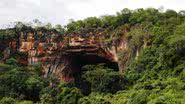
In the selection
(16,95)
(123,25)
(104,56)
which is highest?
(123,25)

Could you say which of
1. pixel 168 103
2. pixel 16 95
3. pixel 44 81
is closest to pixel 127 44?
pixel 44 81

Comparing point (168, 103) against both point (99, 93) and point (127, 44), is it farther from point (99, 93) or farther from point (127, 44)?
point (127, 44)

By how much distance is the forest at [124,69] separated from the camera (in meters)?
22.1

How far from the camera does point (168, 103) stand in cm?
1894

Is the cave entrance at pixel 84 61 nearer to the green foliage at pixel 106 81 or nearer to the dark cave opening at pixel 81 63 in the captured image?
the dark cave opening at pixel 81 63

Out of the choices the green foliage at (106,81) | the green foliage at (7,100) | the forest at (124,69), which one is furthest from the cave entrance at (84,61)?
the green foliage at (7,100)

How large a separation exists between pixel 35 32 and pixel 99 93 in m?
8.57

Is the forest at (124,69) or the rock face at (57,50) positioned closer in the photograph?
the forest at (124,69)

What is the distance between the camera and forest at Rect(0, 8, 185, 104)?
22.1m

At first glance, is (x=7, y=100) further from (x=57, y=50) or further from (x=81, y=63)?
(x=81, y=63)

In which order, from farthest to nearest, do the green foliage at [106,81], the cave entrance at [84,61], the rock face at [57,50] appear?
1. the cave entrance at [84,61]
2. the rock face at [57,50]
3. the green foliage at [106,81]

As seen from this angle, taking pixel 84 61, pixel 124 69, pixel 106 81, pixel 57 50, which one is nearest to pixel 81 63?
pixel 84 61

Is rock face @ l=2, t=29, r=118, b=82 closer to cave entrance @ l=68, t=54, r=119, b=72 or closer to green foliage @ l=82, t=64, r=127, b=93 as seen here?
cave entrance @ l=68, t=54, r=119, b=72

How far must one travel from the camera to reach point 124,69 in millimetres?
27734
